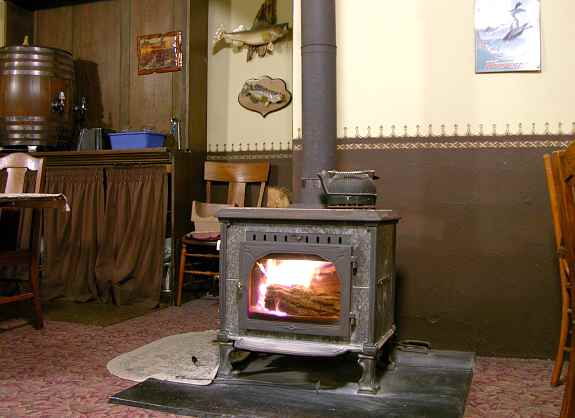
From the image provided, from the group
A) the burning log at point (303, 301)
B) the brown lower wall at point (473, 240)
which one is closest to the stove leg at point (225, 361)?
the burning log at point (303, 301)

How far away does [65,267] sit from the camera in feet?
15.2

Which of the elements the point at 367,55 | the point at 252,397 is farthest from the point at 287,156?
the point at 252,397

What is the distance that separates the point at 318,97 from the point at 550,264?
1.37 m

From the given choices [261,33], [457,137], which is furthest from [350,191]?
[261,33]

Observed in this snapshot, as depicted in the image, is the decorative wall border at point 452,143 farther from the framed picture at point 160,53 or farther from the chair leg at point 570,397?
the framed picture at point 160,53

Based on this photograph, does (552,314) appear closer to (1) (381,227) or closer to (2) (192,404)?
(1) (381,227)

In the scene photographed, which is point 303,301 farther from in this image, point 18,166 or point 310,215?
point 18,166

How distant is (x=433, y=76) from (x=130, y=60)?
→ 118 inches

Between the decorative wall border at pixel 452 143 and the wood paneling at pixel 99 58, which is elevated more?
the wood paneling at pixel 99 58

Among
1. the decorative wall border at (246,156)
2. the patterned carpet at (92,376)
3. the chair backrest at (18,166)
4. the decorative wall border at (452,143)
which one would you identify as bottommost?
the patterned carpet at (92,376)

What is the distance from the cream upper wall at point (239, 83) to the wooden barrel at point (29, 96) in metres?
1.22

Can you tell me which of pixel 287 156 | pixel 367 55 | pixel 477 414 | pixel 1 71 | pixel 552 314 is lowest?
pixel 477 414

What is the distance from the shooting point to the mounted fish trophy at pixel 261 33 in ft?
15.9

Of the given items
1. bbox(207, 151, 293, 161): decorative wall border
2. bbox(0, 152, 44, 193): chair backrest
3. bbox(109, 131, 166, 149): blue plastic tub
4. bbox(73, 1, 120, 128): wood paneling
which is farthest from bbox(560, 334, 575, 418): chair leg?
bbox(73, 1, 120, 128): wood paneling
